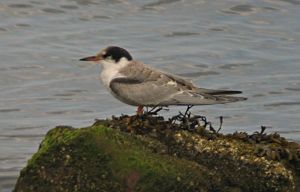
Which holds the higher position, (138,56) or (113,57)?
(113,57)

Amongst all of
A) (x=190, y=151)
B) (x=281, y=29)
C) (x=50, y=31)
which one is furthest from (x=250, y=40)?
(x=190, y=151)

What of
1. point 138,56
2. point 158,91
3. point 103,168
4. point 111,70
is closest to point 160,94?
point 158,91

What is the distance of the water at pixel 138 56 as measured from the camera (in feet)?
41.5

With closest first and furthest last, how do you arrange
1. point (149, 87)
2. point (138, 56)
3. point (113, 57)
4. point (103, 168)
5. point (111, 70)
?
point (103, 168) < point (149, 87) < point (111, 70) < point (113, 57) < point (138, 56)

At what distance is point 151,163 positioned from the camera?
7.81m

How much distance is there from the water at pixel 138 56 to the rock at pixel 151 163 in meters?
1.97

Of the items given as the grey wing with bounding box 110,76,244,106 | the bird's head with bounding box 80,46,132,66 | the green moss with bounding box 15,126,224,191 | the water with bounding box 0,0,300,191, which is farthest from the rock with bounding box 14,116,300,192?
the water with bounding box 0,0,300,191

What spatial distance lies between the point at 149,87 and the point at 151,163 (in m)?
1.73

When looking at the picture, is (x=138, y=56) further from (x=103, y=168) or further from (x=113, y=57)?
(x=103, y=168)

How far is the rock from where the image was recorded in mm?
7754

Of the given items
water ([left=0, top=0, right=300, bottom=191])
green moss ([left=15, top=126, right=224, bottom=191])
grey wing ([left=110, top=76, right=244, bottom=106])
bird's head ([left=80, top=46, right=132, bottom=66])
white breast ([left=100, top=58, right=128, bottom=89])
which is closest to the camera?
green moss ([left=15, top=126, right=224, bottom=191])

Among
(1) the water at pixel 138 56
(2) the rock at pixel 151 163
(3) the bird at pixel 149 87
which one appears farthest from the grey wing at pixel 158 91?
(1) the water at pixel 138 56

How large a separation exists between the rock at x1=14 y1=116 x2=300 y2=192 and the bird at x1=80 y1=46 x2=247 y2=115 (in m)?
1.16

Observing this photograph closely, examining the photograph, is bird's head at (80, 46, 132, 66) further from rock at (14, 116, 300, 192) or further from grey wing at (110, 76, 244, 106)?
rock at (14, 116, 300, 192)
